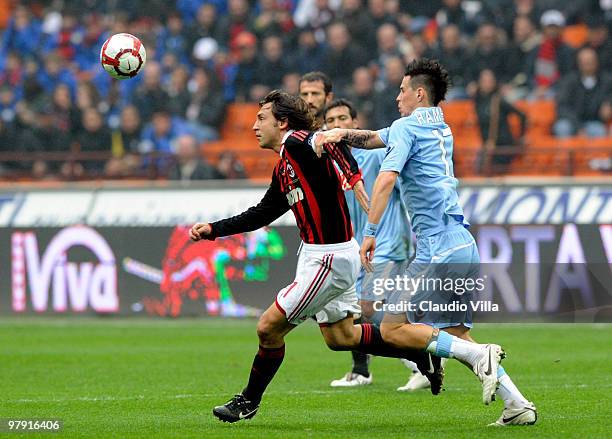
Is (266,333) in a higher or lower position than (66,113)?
lower

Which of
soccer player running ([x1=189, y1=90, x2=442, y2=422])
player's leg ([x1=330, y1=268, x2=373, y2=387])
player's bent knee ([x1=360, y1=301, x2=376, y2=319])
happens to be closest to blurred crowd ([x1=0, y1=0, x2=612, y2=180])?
player's leg ([x1=330, y1=268, x2=373, y2=387])

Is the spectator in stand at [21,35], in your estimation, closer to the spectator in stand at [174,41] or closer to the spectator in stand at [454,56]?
the spectator in stand at [174,41]

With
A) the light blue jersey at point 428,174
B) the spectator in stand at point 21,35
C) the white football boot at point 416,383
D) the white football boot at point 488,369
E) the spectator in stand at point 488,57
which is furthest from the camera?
the spectator in stand at point 21,35

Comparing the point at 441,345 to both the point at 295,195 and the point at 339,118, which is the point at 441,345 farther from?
the point at 339,118

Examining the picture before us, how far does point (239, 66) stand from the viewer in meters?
21.7

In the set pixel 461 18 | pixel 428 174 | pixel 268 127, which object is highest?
pixel 461 18

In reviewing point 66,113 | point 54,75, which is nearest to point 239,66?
point 66,113

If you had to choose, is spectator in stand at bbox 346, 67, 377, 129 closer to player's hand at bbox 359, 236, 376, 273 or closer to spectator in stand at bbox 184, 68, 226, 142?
spectator in stand at bbox 184, 68, 226, 142

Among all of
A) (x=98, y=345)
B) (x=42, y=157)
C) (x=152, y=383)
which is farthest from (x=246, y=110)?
(x=152, y=383)

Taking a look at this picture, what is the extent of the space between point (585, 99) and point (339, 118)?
8680mm

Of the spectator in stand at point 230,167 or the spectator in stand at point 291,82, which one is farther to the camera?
the spectator in stand at point 291,82

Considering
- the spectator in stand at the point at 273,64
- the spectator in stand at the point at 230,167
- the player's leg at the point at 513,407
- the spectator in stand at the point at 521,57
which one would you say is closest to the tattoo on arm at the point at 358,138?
the player's leg at the point at 513,407

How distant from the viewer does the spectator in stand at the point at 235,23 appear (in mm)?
22672

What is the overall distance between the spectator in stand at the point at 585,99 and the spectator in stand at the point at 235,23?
664 cm
